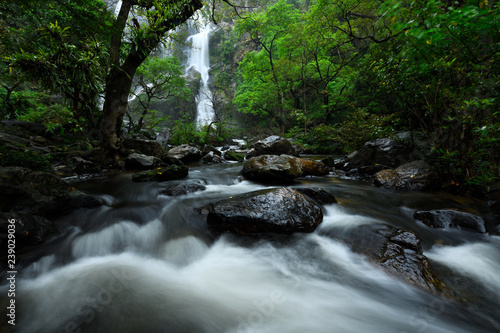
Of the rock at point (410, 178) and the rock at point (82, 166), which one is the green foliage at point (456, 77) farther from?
the rock at point (82, 166)

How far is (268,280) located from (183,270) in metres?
1.04

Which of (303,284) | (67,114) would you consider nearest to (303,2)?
(67,114)

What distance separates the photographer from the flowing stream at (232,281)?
5.05 ft

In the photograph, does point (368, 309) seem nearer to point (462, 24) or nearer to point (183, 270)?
point (183, 270)

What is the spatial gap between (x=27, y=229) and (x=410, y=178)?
693cm

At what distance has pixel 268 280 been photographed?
82.3 inches

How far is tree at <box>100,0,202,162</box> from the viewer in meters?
5.80

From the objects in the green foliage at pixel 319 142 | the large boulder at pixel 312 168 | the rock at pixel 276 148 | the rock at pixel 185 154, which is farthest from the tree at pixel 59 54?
the green foliage at pixel 319 142

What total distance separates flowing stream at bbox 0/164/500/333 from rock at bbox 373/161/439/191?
1.06m

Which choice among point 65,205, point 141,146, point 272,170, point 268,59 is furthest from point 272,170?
point 268,59

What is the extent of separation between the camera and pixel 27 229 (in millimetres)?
2344

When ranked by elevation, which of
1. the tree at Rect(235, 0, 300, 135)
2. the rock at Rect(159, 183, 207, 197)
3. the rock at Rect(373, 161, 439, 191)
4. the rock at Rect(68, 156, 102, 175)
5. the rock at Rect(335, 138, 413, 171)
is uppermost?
the tree at Rect(235, 0, 300, 135)

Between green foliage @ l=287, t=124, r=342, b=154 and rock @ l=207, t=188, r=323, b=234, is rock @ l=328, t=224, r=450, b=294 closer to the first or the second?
rock @ l=207, t=188, r=323, b=234

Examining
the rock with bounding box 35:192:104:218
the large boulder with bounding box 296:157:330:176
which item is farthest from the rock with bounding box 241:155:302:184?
the rock with bounding box 35:192:104:218
